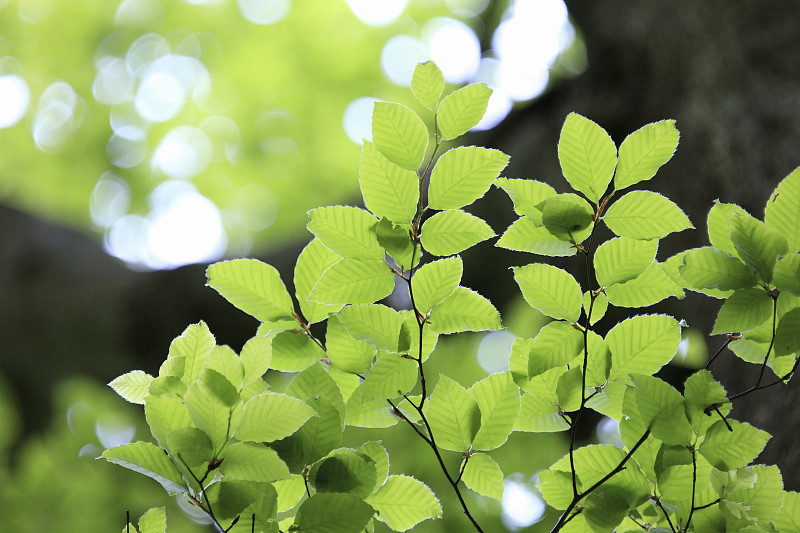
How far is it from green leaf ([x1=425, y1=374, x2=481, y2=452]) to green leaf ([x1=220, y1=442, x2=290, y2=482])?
0.54ft

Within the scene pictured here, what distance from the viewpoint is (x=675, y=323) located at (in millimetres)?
596

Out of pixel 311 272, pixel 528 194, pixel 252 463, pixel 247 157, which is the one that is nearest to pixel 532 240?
pixel 528 194

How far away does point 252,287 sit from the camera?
67 cm

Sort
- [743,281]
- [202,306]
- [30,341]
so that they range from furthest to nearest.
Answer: [30,341], [202,306], [743,281]

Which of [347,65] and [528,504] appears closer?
[528,504]

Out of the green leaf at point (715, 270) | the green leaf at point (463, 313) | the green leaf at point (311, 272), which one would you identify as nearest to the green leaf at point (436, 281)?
the green leaf at point (463, 313)

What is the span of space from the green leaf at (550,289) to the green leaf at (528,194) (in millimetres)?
60

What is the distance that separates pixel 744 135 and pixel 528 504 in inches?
57.7

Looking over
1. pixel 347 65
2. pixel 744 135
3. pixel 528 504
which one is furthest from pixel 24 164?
pixel 744 135

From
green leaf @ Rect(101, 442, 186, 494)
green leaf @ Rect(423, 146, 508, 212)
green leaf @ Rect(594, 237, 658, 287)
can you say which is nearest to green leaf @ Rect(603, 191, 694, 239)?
green leaf @ Rect(594, 237, 658, 287)

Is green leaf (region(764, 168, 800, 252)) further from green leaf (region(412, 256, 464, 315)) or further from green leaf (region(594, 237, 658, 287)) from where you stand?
green leaf (region(412, 256, 464, 315))

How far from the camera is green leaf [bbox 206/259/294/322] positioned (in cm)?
65

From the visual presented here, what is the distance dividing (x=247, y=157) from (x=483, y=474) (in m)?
5.26

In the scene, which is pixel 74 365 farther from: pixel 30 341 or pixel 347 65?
pixel 347 65
